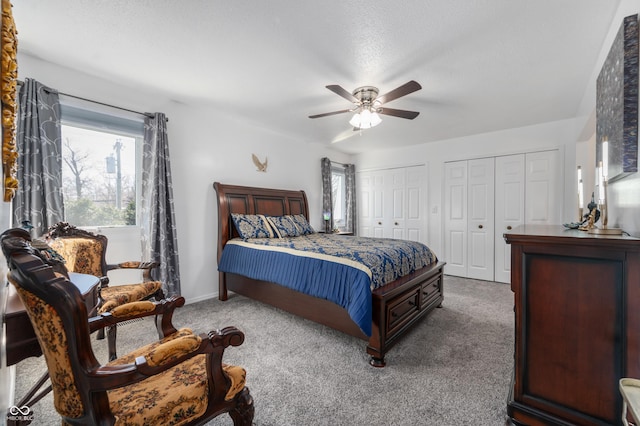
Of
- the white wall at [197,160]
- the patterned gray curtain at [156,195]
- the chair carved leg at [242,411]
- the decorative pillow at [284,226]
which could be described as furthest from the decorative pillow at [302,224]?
the chair carved leg at [242,411]

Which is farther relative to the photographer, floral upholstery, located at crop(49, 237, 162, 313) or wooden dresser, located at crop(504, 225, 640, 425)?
floral upholstery, located at crop(49, 237, 162, 313)

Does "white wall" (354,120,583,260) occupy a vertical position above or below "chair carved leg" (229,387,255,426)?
above

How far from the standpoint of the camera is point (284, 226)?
3895 millimetres

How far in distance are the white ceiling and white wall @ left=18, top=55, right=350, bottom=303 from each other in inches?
7.9

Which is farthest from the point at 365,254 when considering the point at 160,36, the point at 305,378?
the point at 160,36

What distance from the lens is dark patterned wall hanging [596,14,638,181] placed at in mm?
1342

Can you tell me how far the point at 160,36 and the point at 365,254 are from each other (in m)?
2.41

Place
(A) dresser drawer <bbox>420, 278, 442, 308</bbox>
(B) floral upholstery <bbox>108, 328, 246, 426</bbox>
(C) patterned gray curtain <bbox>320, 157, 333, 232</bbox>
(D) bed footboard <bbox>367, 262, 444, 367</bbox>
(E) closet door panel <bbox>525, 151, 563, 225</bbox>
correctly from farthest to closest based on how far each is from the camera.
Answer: (C) patterned gray curtain <bbox>320, 157, 333, 232</bbox> < (E) closet door panel <bbox>525, 151, 563, 225</bbox> < (A) dresser drawer <bbox>420, 278, 442, 308</bbox> < (D) bed footboard <bbox>367, 262, 444, 367</bbox> < (B) floral upholstery <bbox>108, 328, 246, 426</bbox>

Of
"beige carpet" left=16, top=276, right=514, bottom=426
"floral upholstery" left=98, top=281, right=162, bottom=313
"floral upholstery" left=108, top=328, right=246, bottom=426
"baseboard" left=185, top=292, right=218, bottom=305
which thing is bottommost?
"beige carpet" left=16, top=276, right=514, bottom=426

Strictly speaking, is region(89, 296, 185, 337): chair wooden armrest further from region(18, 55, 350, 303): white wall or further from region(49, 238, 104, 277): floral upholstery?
region(18, 55, 350, 303): white wall

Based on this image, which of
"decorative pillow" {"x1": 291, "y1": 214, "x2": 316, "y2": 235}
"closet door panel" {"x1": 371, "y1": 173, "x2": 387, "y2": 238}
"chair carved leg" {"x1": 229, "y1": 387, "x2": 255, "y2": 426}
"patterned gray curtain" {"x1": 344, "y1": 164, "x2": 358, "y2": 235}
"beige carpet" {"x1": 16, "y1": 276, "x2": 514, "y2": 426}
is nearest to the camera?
"chair carved leg" {"x1": 229, "y1": 387, "x2": 255, "y2": 426}

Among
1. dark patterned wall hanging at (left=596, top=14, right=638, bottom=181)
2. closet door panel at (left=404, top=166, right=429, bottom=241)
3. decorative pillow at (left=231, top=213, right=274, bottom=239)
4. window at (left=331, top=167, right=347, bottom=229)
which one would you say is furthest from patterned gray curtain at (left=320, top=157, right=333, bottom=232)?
dark patterned wall hanging at (left=596, top=14, right=638, bottom=181)

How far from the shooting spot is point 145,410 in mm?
945

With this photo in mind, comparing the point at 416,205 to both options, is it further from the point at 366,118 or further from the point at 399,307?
the point at 399,307
